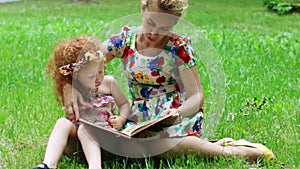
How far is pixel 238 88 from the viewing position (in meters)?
5.28

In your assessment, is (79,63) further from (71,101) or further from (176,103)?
(176,103)

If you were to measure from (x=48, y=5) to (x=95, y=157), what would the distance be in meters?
15.3

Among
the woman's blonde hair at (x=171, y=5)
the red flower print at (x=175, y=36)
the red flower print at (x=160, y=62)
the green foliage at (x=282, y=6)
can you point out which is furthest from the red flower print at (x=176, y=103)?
the green foliage at (x=282, y=6)

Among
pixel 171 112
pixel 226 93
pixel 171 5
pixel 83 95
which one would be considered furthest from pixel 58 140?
pixel 226 93

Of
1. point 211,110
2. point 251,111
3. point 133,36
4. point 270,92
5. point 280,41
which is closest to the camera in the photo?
point 133,36

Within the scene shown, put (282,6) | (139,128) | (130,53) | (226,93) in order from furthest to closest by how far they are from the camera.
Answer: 1. (282,6)
2. (226,93)
3. (130,53)
4. (139,128)

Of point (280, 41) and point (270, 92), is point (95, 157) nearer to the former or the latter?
point (270, 92)

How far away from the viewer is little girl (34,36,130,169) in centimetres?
335

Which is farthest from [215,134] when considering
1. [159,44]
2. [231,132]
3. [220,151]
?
[159,44]

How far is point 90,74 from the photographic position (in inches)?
136

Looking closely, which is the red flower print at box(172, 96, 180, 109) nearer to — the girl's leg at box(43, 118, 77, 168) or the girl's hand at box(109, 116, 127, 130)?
the girl's hand at box(109, 116, 127, 130)

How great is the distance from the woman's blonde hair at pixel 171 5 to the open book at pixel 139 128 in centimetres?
57

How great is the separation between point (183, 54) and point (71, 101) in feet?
2.22

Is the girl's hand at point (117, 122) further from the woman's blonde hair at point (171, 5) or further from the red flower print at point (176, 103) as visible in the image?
the woman's blonde hair at point (171, 5)
